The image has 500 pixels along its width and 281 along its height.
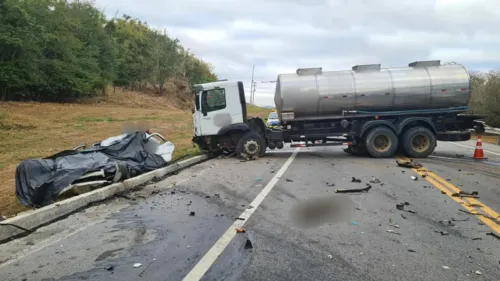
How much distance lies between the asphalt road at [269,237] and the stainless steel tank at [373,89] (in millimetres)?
5213

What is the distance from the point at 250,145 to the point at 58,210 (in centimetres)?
845

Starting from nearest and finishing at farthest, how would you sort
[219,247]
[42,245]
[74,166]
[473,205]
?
[219,247], [42,245], [473,205], [74,166]

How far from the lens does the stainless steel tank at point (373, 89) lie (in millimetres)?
14117

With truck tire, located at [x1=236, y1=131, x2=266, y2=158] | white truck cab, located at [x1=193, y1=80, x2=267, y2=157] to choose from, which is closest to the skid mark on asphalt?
truck tire, located at [x1=236, y1=131, x2=266, y2=158]

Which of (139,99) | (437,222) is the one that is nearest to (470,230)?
(437,222)

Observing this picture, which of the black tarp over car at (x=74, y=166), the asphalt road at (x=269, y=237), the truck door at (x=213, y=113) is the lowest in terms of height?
the asphalt road at (x=269, y=237)

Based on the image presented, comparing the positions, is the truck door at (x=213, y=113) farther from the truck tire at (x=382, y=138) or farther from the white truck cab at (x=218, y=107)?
the truck tire at (x=382, y=138)

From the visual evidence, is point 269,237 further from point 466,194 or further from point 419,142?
point 419,142

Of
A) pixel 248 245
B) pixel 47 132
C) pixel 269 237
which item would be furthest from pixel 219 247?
pixel 47 132

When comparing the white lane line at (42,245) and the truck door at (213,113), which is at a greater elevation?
the truck door at (213,113)

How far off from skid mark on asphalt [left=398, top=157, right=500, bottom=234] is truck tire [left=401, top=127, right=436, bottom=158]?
163 inches

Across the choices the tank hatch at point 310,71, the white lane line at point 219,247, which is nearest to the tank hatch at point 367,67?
the tank hatch at point 310,71

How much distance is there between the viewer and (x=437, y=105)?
14312 millimetres

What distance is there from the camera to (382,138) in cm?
1452
